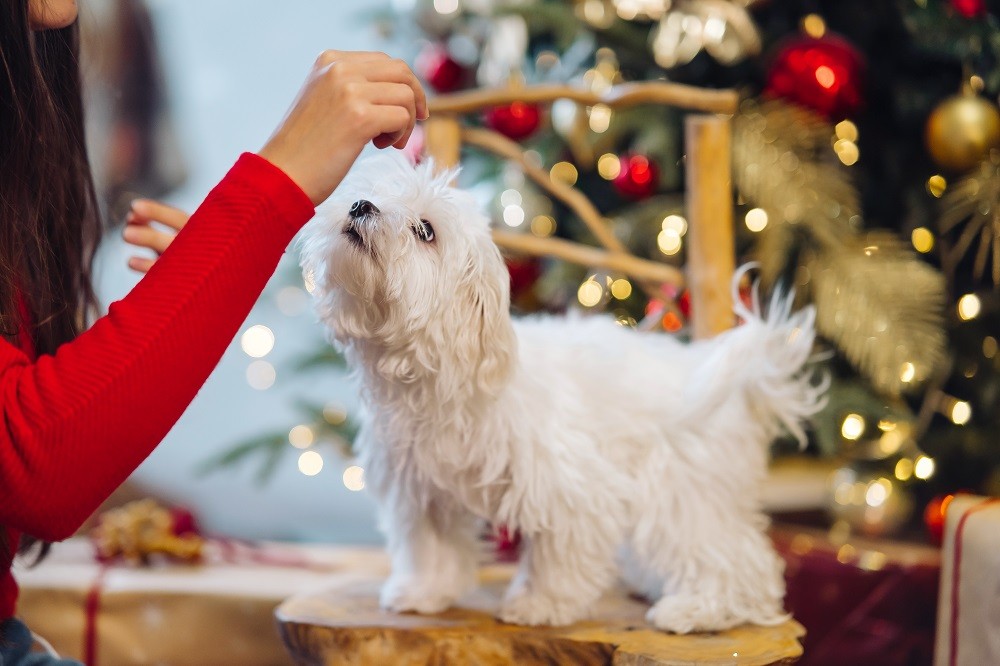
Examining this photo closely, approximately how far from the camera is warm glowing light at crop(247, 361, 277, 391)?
2.47 metres

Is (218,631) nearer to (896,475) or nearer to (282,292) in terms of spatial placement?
(282,292)

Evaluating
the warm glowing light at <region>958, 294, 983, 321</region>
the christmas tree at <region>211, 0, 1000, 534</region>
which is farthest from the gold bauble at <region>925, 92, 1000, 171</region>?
the warm glowing light at <region>958, 294, 983, 321</region>

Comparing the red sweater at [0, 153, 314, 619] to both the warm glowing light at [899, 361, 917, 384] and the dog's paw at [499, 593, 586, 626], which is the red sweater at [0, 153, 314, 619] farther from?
the warm glowing light at [899, 361, 917, 384]

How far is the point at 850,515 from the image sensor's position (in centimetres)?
178

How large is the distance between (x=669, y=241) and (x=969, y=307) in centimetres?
55

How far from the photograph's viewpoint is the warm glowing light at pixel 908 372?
152 centimetres

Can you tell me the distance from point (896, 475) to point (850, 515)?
11 centimetres

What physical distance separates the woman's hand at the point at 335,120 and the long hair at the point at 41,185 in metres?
0.24

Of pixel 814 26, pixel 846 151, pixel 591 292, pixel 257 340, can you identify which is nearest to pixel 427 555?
pixel 591 292

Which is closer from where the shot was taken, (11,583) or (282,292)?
(11,583)

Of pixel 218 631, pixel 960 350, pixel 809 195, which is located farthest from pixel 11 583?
pixel 960 350

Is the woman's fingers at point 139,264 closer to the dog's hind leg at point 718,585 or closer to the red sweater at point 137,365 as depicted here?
the red sweater at point 137,365

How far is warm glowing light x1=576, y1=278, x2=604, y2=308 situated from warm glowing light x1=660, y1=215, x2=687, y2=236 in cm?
16

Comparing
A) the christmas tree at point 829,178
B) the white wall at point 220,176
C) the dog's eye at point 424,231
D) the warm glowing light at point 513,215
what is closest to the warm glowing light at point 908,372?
the christmas tree at point 829,178
